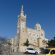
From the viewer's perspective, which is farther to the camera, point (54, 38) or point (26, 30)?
point (26, 30)

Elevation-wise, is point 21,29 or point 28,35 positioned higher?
point 21,29

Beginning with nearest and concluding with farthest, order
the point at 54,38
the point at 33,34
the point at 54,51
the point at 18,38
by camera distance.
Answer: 1. the point at 54,51
2. the point at 54,38
3. the point at 18,38
4. the point at 33,34

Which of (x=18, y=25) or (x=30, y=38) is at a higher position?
(x=18, y=25)

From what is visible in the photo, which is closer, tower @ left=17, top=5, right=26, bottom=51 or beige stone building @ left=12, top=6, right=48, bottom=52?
tower @ left=17, top=5, right=26, bottom=51

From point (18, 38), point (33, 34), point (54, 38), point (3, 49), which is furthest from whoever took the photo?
point (33, 34)

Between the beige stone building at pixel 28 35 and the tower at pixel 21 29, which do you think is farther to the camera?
the beige stone building at pixel 28 35

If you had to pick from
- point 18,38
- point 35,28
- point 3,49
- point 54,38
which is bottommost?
point 3,49

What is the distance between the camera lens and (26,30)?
5709 inches

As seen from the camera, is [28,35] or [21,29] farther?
[21,29]

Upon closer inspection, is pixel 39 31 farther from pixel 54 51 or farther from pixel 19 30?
pixel 54 51

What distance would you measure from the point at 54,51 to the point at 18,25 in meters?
124

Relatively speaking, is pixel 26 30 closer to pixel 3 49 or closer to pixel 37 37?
pixel 37 37

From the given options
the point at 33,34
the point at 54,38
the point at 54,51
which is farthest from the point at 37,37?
the point at 54,51

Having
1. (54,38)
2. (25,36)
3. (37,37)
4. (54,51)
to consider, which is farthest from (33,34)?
(54,51)
